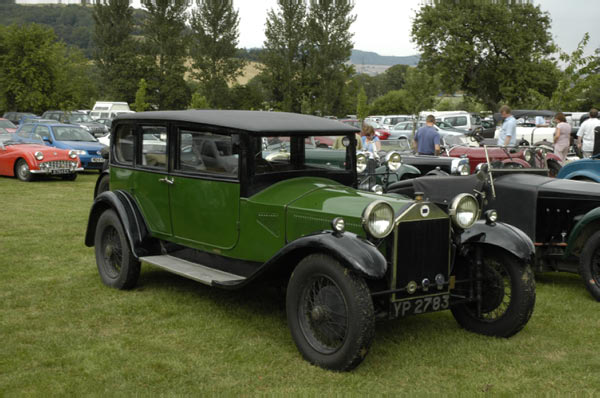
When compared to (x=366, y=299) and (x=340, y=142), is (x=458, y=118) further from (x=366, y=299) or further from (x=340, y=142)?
(x=366, y=299)

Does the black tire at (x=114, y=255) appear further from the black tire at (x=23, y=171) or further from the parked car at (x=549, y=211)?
the black tire at (x=23, y=171)

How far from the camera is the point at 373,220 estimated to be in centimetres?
430

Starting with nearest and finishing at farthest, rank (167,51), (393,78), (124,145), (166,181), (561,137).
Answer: (166,181), (124,145), (561,137), (167,51), (393,78)

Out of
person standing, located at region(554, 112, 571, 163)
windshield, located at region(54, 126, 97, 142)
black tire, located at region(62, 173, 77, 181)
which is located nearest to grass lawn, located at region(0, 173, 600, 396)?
person standing, located at region(554, 112, 571, 163)

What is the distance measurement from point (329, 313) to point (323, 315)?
0.05 m

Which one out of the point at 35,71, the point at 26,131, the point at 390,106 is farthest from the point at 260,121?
the point at 390,106

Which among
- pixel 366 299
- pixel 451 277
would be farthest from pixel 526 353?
pixel 366 299

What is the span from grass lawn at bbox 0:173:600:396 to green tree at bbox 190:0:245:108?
52472 millimetres

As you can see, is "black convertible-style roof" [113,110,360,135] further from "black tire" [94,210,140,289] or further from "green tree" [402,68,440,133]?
"green tree" [402,68,440,133]

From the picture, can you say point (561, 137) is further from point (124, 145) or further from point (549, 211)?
point (124, 145)

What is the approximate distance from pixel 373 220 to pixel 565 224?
132 inches

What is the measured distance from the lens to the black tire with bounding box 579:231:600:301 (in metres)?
6.03

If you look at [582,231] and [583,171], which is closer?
[582,231]

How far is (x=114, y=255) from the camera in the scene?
21.4 feet
